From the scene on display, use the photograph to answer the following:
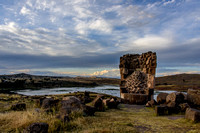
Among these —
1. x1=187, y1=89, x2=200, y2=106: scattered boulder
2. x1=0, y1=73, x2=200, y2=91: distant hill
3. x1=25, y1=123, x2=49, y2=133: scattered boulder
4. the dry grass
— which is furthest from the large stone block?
x1=0, y1=73, x2=200, y2=91: distant hill

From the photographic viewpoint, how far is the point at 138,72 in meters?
20.4

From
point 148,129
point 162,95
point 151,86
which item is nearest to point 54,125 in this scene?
point 148,129

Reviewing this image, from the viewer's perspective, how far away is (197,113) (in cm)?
710

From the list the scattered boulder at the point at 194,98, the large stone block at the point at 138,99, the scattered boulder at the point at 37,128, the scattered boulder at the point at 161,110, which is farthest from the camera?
the large stone block at the point at 138,99

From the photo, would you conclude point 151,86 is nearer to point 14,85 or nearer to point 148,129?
point 148,129

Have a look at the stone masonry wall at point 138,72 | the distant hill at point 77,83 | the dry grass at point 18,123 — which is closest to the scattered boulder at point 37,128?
the dry grass at point 18,123

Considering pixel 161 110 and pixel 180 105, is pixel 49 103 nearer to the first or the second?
pixel 161 110

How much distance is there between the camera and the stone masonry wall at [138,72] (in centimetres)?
1834

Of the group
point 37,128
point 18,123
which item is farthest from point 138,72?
point 37,128

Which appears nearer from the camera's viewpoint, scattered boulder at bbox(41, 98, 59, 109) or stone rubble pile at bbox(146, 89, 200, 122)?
stone rubble pile at bbox(146, 89, 200, 122)

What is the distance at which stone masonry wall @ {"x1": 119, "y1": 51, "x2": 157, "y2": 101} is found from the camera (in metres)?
18.3

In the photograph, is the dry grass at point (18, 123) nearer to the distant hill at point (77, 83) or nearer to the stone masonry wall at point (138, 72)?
the stone masonry wall at point (138, 72)

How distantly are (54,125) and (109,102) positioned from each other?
7.60 metres

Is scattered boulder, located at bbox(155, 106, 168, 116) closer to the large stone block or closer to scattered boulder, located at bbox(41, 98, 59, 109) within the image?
the large stone block
